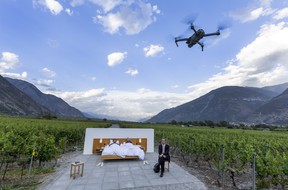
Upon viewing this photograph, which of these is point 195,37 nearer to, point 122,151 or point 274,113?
point 122,151

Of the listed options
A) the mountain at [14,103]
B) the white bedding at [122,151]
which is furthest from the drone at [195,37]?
the mountain at [14,103]

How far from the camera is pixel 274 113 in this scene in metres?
167

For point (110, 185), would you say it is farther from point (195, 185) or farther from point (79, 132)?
point (79, 132)

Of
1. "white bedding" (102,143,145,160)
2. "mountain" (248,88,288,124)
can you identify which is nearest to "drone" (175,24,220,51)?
"white bedding" (102,143,145,160)

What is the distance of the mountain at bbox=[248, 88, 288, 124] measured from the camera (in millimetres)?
156275

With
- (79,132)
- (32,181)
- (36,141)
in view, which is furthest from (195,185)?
(79,132)

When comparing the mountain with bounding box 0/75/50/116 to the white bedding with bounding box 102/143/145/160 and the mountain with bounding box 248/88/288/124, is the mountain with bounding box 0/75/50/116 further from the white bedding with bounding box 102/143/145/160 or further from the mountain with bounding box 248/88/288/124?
the mountain with bounding box 248/88/288/124

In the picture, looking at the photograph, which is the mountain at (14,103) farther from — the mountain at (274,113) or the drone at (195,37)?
the mountain at (274,113)

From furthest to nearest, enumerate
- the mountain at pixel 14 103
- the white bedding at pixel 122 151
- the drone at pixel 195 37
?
the mountain at pixel 14 103 < the drone at pixel 195 37 < the white bedding at pixel 122 151

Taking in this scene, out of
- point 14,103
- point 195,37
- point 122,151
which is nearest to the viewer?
point 122,151

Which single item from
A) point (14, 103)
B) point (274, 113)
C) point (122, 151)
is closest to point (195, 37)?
point (122, 151)

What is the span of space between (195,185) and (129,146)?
180 inches

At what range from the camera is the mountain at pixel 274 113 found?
15627cm

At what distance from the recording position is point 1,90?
425 ft
